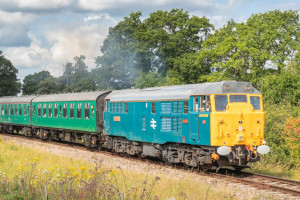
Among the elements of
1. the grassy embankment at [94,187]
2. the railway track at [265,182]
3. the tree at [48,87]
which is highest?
the tree at [48,87]

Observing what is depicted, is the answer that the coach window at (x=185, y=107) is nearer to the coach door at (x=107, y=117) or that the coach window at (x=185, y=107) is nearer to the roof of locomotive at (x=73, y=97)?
the coach door at (x=107, y=117)

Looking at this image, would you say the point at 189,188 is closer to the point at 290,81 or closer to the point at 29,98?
the point at 290,81

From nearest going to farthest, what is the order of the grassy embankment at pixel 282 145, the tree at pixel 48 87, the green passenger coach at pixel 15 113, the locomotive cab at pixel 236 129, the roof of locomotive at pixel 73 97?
the locomotive cab at pixel 236 129 < the grassy embankment at pixel 282 145 < the roof of locomotive at pixel 73 97 < the green passenger coach at pixel 15 113 < the tree at pixel 48 87

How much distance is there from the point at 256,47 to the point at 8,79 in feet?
174

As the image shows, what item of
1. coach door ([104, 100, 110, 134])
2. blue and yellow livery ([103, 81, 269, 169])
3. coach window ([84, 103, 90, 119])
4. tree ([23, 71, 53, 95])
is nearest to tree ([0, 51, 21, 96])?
tree ([23, 71, 53, 95])

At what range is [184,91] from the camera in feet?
54.0

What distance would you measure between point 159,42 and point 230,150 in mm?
35664

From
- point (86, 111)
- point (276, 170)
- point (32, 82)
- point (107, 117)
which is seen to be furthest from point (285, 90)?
point (32, 82)

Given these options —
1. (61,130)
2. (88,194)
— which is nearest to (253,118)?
(88,194)

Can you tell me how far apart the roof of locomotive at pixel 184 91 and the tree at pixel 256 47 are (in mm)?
23187

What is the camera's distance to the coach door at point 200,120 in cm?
1497

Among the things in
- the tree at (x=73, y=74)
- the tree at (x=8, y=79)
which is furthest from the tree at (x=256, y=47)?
the tree at (x=73, y=74)

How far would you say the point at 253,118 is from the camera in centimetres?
1564

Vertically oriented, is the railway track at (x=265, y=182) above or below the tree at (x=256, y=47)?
below
